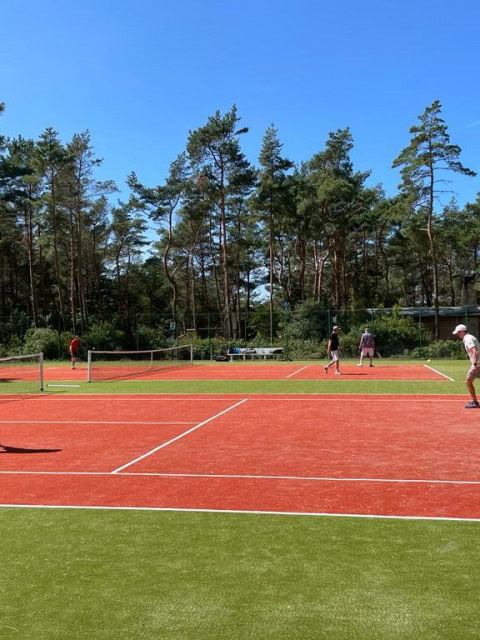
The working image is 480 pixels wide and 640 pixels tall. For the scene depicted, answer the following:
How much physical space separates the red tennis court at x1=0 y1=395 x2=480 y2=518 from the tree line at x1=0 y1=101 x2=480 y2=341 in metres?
29.0

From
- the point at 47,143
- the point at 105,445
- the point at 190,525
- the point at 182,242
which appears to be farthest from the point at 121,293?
the point at 190,525

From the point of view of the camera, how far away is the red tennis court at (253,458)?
19.2 ft

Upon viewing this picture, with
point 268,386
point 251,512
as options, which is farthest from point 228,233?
point 251,512

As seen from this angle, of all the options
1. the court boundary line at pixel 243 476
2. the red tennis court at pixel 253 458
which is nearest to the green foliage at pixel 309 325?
the red tennis court at pixel 253 458

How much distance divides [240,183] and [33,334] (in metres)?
19.5

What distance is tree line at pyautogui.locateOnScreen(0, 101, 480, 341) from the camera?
43.4m

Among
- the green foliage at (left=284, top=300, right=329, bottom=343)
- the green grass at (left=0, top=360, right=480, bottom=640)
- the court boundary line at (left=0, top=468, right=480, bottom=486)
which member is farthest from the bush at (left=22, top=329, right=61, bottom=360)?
the green grass at (left=0, top=360, right=480, bottom=640)

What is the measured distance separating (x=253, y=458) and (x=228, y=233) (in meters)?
50.3

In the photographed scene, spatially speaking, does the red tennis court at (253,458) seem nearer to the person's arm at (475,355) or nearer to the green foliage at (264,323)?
the person's arm at (475,355)

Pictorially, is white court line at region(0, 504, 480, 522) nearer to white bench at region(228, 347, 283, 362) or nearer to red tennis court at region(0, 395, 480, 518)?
red tennis court at region(0, 395, 480, 518)

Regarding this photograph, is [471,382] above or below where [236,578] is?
above

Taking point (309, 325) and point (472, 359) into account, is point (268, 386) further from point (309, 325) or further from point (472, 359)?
point (309, 325)

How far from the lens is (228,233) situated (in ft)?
187

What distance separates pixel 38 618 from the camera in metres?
3.39
